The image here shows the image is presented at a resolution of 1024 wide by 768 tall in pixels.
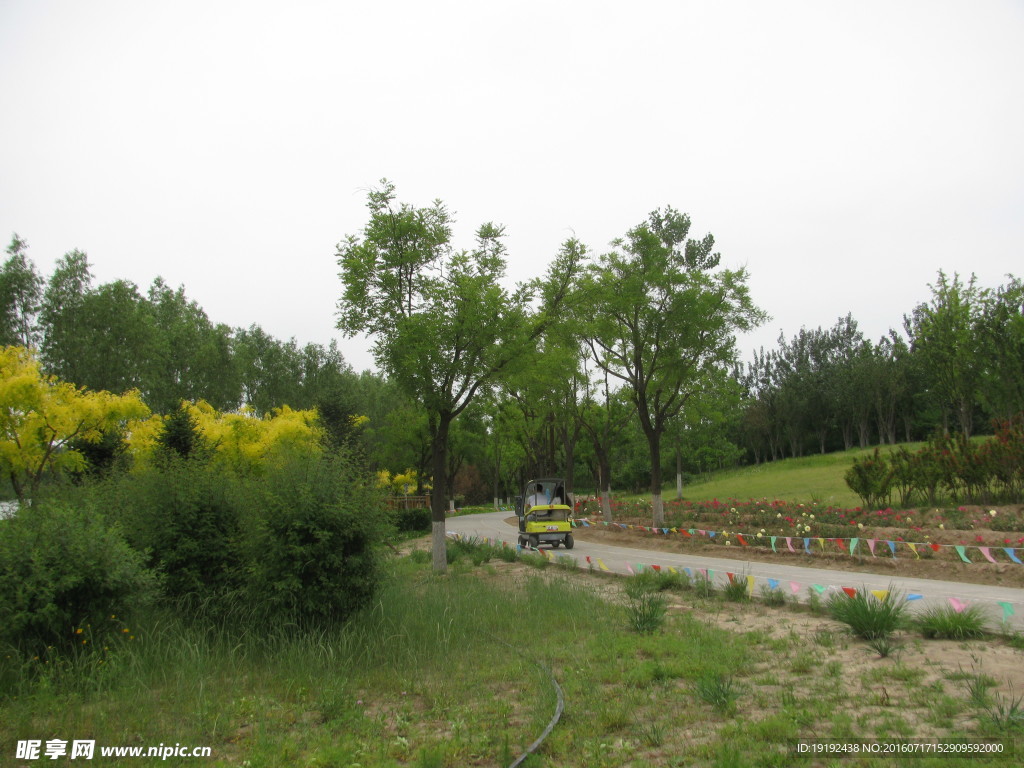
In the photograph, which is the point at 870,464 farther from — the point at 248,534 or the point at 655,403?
the point at 248,534

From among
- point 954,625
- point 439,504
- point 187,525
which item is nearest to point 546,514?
point 439,504

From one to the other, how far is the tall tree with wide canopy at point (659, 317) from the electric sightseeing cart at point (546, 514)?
3.43 meters

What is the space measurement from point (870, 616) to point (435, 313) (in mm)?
10225

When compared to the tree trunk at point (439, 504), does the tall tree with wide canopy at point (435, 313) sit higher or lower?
higher

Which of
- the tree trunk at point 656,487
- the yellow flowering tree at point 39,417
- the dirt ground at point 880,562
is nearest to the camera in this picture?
the dirt ground at point 880,562

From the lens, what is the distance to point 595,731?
504cm

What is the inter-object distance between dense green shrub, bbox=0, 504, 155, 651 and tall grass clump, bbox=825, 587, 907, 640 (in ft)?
25.2

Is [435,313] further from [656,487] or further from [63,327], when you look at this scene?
[63,327]

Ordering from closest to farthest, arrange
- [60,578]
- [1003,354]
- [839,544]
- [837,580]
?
[60,578] → [837,580] → [839,544] → [1003,354]

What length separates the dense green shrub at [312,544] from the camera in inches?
300

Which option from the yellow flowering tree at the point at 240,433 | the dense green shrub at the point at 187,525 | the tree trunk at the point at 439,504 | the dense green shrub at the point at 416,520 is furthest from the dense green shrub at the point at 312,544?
the dense green shrub at the point at 416,520

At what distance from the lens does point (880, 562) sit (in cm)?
1396

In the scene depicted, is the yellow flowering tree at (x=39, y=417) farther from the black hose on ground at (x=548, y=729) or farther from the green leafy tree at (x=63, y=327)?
the black hose on ground at (x=548, y=729)

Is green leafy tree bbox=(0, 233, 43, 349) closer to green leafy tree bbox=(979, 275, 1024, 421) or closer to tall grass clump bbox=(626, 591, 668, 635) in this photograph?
tall grass clump bbox=(626, 591, 668, 635)
